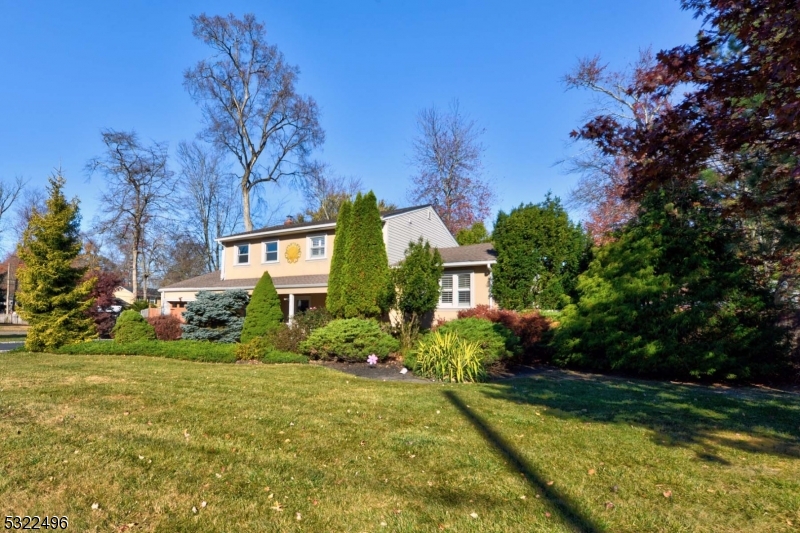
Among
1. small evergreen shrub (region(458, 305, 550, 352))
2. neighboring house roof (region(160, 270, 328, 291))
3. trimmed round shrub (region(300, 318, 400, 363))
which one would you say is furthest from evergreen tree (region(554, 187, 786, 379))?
neighboring house roof (region(160, 270, 328, 291))

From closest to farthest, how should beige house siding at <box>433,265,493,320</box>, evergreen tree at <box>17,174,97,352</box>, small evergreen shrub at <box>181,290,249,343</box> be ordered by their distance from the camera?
evergreen tree at <box>17,174,97,352</box>, small evergreen shrub at <box>181,290,249,343</box>, beige house siding at <box>433,265,493,320</box>

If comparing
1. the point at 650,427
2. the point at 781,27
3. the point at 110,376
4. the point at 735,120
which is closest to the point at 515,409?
the point at 650,427

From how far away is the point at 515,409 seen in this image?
6176 millimetres

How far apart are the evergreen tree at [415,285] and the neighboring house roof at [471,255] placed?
345cm

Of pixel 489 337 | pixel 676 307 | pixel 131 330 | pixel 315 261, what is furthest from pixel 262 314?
pixel 676 307

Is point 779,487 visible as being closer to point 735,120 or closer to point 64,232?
point 735,120

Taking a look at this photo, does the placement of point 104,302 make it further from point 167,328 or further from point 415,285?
point 415,285

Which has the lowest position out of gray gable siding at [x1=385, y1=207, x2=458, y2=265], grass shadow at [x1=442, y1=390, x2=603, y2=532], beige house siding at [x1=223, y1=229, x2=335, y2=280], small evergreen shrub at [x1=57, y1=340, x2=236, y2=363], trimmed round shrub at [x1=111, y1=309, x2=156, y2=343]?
small evergreen shrub at [x1=57, y1=340, x2=236, y2=363]

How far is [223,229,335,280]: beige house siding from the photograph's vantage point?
62.6 feet

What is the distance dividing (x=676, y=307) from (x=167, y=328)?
16627mm

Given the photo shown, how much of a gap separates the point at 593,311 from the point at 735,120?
23.1ft

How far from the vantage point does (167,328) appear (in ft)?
56.5

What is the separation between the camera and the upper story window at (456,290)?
17.3 meters

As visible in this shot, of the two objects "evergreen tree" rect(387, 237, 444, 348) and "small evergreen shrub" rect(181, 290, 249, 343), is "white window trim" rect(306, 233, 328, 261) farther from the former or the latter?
"evergreen tree" rect(387, 237, 444, 348)
